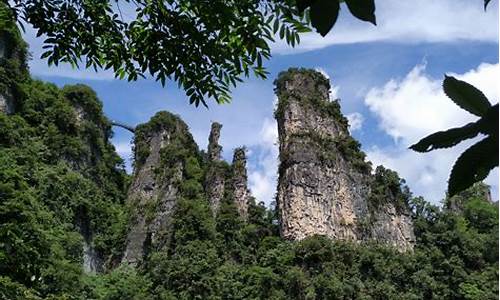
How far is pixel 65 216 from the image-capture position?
2527 cm

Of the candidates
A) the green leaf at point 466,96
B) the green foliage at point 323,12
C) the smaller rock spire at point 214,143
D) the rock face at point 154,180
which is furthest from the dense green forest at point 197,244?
the green leaf at point 466,96

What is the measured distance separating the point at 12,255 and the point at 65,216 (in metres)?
20.0

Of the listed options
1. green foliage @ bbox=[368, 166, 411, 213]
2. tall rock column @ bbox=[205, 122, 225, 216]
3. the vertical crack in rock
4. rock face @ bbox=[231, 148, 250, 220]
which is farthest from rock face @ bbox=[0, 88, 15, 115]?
green foliage @ bbox=[368, 166, 411, 213]

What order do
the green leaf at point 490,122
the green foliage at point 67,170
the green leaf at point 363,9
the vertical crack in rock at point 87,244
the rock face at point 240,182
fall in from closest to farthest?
the green leaf at point 490,122
the green leaf at point 363,9
the green foliage at point 67,170
the vertical crack in rock at point 87,244
the rock face at point 240,182

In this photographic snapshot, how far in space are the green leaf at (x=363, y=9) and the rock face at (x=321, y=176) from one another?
85.4 feet

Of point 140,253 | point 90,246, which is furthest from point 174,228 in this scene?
point 90,246

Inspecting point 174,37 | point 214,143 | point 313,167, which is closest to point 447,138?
point 174,37

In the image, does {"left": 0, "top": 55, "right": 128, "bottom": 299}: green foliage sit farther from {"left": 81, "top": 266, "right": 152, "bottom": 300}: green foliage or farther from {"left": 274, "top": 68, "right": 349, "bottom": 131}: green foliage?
{"left": 274, "top": 68, "right": 349, "bottom": 131}: green foliage

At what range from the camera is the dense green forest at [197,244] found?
23.7 m

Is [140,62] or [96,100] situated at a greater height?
[96,100]

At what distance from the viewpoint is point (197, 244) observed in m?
26.5

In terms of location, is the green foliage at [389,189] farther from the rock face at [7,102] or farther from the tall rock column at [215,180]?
the rock face at [7,102]

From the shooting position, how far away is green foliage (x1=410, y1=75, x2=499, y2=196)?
2.24ft

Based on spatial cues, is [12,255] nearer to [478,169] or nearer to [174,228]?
[478,169]
